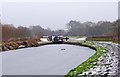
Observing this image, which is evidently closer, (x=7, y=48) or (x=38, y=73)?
(x=38, y=73)

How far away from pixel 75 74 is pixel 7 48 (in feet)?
35.9

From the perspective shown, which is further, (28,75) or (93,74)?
(28,75)

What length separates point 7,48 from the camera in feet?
53.4

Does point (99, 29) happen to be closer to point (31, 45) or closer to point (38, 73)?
point (31, 45)

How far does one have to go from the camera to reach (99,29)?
118ft

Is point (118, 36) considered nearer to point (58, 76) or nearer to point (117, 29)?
point (117, 29)

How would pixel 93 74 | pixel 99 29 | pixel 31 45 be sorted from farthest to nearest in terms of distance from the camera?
1. pixel 99 29
2. pixel 31 45
3. pixel 93 74

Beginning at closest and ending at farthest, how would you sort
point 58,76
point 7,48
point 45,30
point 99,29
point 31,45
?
1. point 58,76
2. point 7,48
3. point 31,45
4. point 99,29
5. point 45,30

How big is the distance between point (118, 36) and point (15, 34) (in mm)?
11103

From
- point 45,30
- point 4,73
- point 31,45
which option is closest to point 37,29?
point 45,30

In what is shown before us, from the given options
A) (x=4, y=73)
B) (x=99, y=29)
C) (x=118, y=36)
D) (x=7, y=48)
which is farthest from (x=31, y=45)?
(x=99, y=29)

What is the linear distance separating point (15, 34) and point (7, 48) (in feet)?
34.7

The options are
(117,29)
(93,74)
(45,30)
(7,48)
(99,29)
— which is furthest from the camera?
(45,30)

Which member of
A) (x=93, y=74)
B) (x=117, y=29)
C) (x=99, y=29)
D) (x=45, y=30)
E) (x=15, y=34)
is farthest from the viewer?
(x=45, y=30)
